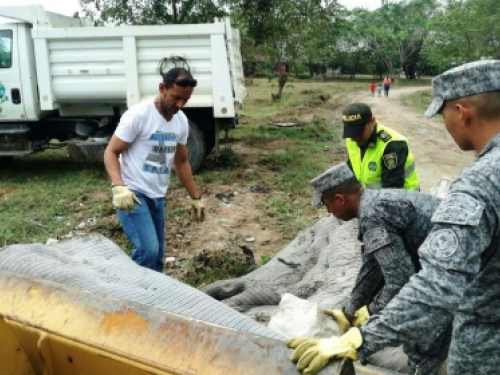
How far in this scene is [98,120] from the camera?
7922mm

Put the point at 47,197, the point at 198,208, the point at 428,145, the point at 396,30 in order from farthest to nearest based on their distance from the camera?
the point at 396,30, the point at 428,145, the point at 47,197, the point at 198,208

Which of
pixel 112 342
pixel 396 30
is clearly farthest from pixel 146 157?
pixel 396 30

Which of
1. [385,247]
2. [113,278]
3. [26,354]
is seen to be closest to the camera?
[26,354]

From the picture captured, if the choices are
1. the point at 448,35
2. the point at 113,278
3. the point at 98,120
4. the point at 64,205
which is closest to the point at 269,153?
the point at 98,120

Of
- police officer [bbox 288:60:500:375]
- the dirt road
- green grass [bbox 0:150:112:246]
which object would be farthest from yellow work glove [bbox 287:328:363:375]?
the dirt road

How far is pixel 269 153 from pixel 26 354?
25.9ft

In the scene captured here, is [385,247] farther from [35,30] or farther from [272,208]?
[35,30]

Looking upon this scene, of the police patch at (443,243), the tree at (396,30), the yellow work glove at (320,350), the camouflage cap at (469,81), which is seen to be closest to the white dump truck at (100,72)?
the camouflage cap at (469,81)

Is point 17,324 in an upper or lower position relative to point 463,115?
lower

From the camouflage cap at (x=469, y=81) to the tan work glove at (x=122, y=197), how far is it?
206 cm

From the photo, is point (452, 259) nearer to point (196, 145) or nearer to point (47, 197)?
point (47, 197)

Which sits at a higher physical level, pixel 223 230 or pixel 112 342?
pixel 112 342

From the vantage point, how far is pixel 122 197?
124 inches

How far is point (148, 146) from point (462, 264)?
2313 mm
